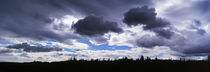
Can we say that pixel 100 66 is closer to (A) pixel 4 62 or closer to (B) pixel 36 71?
(B) pixel 36 71

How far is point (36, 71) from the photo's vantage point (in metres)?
37.8

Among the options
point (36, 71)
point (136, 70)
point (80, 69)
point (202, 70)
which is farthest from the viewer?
point (202, 70)

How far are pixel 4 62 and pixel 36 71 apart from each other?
10.4 metres

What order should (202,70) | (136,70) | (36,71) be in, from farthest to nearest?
(202,70), (136,70), (36,71)

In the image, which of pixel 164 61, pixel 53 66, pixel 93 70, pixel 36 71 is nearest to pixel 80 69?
pixel 93 70

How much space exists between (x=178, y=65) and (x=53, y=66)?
32.3 metres

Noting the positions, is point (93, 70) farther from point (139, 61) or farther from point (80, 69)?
point (139, 61)

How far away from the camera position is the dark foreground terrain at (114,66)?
40156 mm

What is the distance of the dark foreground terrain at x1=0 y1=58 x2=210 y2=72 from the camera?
40156mm

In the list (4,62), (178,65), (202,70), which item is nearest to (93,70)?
(4,62)

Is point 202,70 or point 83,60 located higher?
point 83,60

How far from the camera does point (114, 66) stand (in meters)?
46.9

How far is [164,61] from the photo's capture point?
52.6 metres

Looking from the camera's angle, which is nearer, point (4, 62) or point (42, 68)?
point (42, 68)
